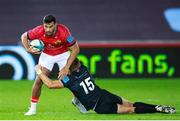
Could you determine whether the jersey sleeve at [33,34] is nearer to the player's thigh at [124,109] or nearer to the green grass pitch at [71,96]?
the green grass pitch at [71,96]

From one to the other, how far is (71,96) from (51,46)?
389 centimetres

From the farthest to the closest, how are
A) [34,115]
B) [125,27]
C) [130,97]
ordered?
[125,27]
[130,97]
[34,115]

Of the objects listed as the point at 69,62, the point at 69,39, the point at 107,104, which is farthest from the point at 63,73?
the point at 107,104

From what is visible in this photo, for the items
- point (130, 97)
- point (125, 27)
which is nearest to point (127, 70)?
point (125, 27)

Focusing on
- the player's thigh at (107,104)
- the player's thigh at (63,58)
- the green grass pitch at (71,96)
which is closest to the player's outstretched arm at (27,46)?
the player's thigh at (63,58)

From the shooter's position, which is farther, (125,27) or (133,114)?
(125,27)

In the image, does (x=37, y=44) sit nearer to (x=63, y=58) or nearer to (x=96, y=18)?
(x=63, y=58)

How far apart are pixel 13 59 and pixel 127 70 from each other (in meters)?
3.07

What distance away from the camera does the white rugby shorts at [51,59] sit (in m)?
12.2

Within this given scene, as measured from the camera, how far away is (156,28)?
73.4ft

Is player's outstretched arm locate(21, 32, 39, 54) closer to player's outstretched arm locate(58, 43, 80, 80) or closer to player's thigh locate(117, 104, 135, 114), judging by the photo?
player's outstretched arm locate(58, 43, 80, 80)

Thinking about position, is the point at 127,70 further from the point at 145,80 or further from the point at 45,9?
the point at 45,9

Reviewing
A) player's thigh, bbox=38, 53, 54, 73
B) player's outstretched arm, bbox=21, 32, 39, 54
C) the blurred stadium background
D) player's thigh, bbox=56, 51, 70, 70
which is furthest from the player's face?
the blurred stadium background

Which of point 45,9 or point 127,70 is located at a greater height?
point 45,9
